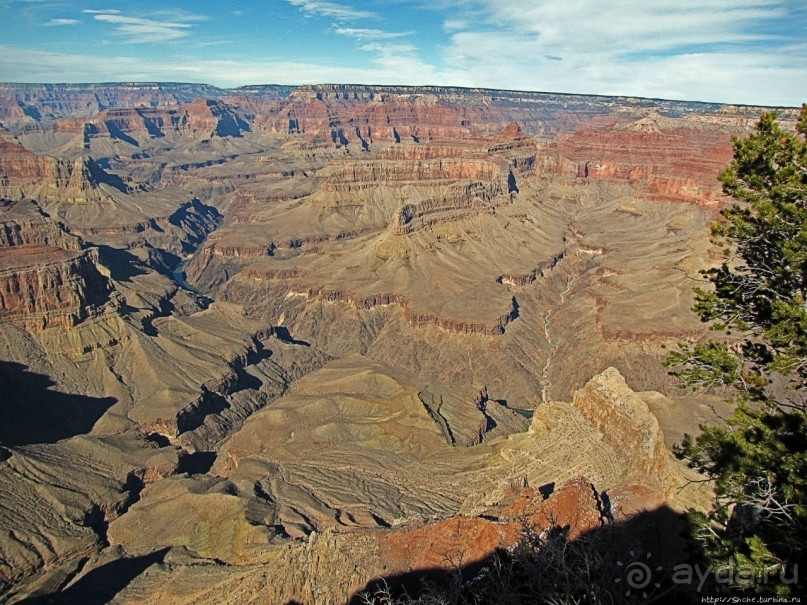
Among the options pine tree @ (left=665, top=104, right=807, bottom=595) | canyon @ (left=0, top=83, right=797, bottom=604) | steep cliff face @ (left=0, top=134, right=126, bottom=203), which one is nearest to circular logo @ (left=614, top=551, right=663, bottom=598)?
pine tree @ (left=665, top=104, right=807, bottom=595)

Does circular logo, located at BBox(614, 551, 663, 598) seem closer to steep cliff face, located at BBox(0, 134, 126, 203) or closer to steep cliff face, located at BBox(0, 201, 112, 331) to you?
steep cliff face, located at BBox(0, 201, 112, 331)

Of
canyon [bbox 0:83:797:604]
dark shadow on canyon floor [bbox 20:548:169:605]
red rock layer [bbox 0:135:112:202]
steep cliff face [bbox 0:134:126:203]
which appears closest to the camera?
canyon [bbox 0:83:797:604]

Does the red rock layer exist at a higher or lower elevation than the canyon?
higher

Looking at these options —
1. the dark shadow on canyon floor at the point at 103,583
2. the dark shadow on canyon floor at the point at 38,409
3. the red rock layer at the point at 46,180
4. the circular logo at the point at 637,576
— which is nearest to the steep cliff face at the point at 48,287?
the dark shadow on canyon floor at the point at 38,409

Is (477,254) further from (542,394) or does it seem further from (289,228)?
(289,228)

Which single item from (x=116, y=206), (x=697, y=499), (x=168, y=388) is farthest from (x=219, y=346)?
(x=116, y=206)
